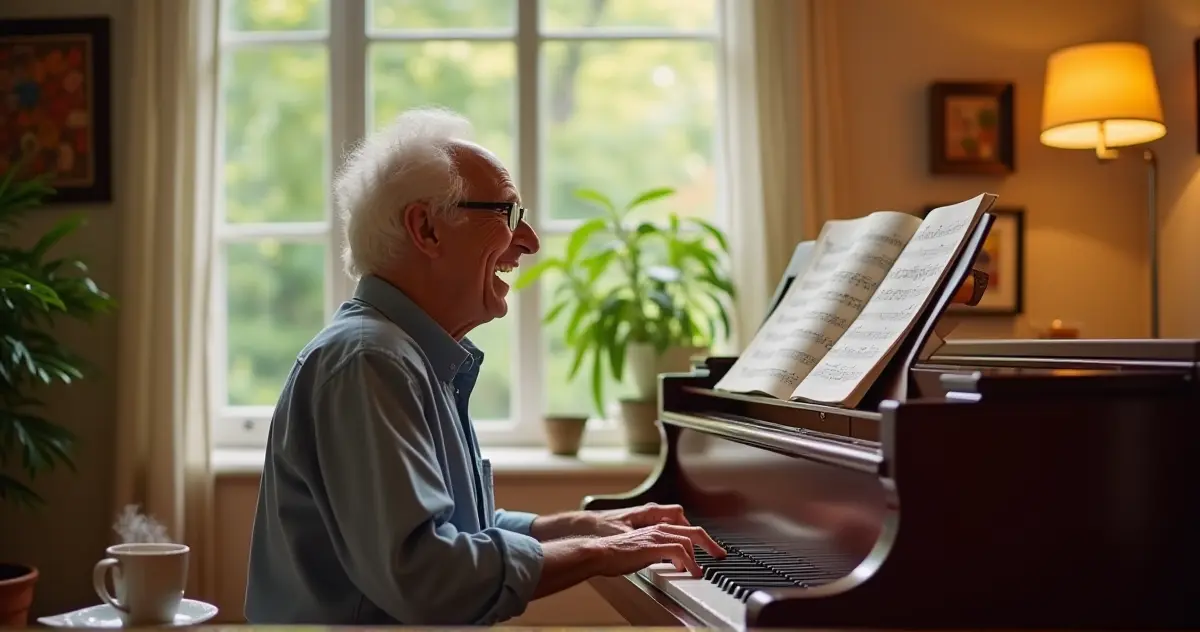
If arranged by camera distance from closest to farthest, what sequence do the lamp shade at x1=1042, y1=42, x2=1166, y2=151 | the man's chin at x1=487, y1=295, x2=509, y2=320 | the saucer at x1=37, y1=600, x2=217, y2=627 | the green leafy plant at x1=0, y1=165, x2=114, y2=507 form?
the man's chin at x1=487, y1=295, x2=509, y2=320 → the saucer at x1=37, y1=600, x2=217, y2=627 → the green leafy plant at x1=0, y1=165, x2=114, y2=507 → the lamp shade at x1=1042, y1=42, x2=1166, y2=151

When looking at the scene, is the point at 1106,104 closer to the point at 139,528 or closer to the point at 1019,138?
the point at 1019,138

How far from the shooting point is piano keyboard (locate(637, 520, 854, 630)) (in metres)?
1.49

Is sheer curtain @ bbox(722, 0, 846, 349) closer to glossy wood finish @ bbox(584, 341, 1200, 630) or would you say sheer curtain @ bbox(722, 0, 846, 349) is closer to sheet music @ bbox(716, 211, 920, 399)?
sheet music @ bbox(716, 211, 920, 399)

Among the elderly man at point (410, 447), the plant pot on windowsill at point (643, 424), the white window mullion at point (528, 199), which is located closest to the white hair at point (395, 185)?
the elderly man at point (410, 447)

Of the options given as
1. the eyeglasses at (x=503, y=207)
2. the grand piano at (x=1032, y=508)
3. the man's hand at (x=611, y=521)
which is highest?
the eyeglasses at (x=503, y=207)

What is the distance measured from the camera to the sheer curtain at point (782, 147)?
3.61m

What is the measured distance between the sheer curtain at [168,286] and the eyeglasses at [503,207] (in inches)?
84.6

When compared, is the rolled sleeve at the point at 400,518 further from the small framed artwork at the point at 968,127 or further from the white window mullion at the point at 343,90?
the small framed artwork at the point at 968,127

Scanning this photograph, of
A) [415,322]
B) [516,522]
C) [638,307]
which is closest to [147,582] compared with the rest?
[516,522]

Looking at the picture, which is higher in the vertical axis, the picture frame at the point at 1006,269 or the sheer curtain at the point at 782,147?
the sheer curtain at the point at 782,147

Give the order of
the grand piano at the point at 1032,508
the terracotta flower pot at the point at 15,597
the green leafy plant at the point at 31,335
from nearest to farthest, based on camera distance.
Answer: the grand piano at the point at 1032,508 → the terracotta flower pot at the point at 15,597 → the green leafy plant at the point at 31,335

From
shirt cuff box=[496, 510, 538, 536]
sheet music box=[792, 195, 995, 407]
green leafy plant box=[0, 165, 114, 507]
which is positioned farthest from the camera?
green leafy plant box=[0, 165, 114, 507]

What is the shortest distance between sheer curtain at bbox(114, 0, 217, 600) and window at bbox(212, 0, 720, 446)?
0.31 m

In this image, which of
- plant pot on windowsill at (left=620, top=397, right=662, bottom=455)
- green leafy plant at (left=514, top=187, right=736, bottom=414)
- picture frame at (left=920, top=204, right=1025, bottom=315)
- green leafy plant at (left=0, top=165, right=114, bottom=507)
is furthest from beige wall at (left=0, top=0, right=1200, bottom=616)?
plant pot on windowsill at (left=620, top=397, right=662, bottom=455)
